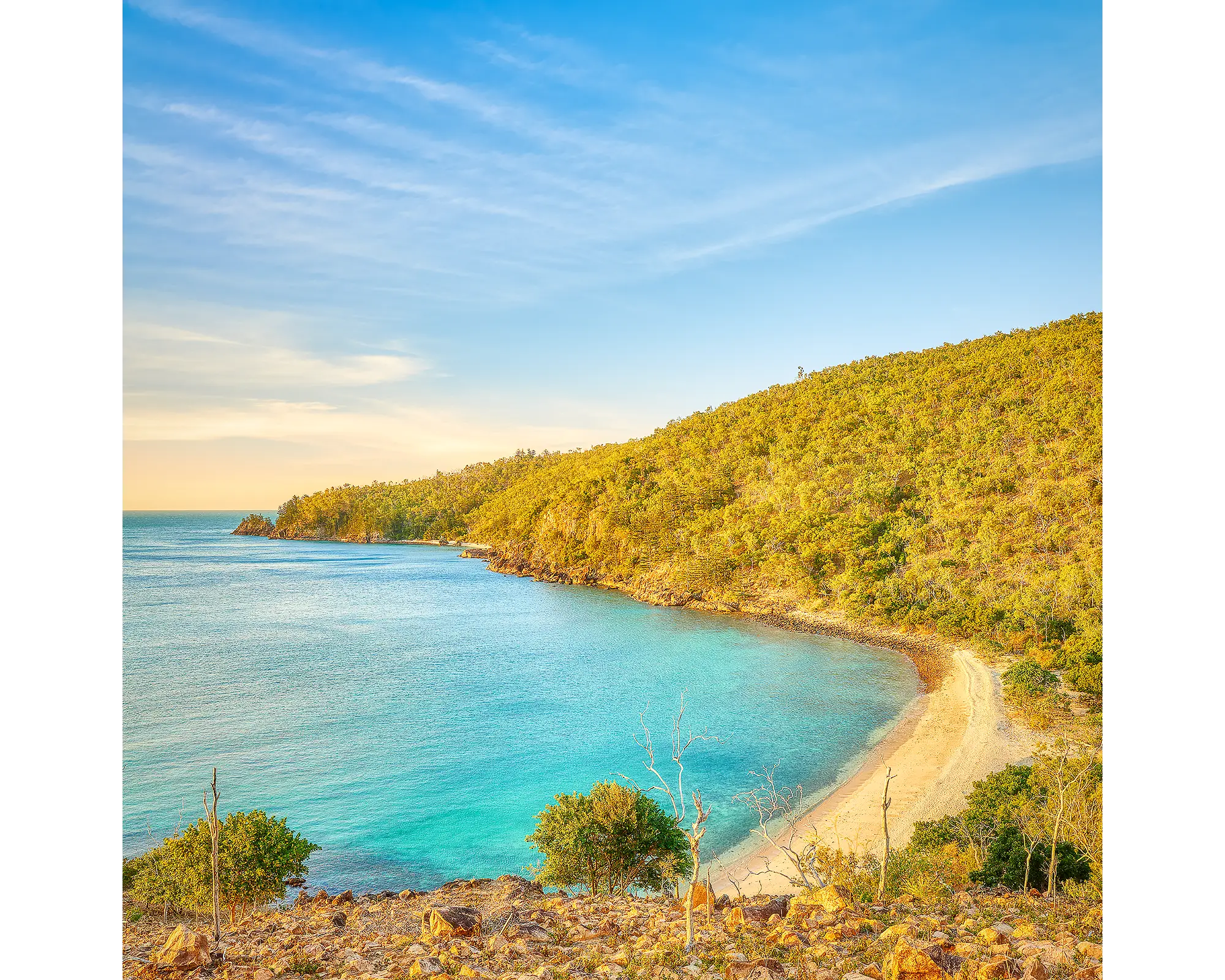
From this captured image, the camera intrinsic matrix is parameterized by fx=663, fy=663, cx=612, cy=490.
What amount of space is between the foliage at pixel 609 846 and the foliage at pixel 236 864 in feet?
6.38

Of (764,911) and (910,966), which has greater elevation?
(910,966)

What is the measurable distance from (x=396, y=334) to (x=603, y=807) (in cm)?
600

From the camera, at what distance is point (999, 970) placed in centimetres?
241

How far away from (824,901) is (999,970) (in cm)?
96

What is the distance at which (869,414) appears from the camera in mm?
28234

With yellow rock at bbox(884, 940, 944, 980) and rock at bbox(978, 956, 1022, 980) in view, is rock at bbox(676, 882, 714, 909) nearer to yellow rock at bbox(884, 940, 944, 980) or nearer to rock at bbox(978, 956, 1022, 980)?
yellow rock at bbox(884, 940, 944, 980)

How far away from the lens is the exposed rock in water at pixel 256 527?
196 ft

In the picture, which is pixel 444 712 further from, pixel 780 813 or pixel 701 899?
pixel 701 899

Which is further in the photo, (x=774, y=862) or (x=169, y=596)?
(x=169, y=596)

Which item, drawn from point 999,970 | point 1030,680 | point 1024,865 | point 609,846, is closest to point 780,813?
point 609,846
